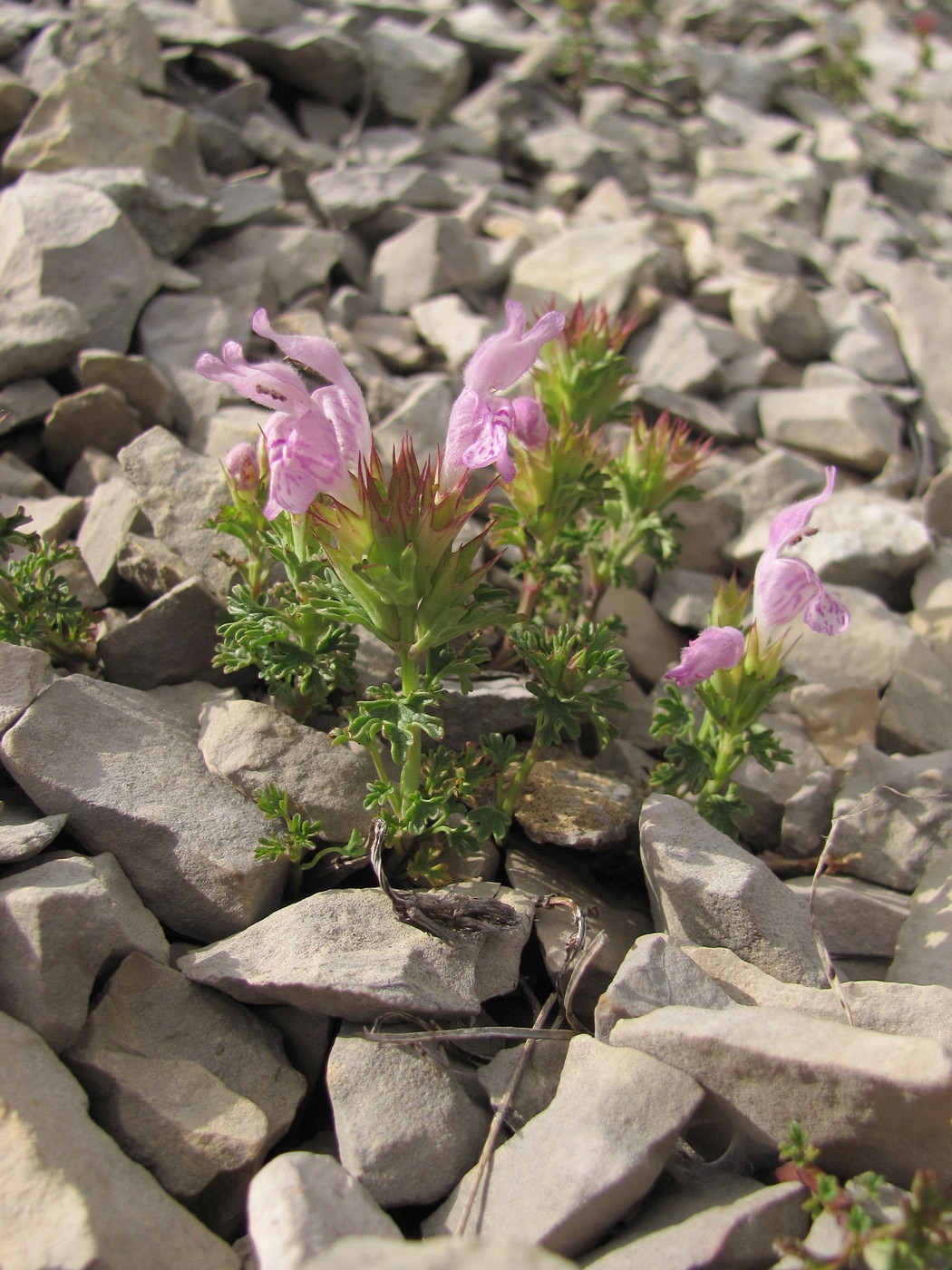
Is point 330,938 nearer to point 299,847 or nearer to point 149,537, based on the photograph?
point 299,847

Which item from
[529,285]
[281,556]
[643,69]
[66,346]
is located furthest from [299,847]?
[643,69]

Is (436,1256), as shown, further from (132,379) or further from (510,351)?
(132,379)

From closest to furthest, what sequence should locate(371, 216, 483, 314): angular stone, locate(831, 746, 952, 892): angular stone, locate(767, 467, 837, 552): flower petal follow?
locate(767, 467, 837, 552): flower petal, locate(831, 746, 952, 892): angular stone, locate(371, 216, 483, 314): angular stone

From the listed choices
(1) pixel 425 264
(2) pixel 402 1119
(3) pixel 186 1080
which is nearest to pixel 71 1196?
(3) pixel 186 1080

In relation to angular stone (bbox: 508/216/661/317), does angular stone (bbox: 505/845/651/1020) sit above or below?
below

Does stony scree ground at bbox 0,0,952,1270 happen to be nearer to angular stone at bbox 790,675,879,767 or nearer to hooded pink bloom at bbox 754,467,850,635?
angular stone at bbox 790,675,879,767

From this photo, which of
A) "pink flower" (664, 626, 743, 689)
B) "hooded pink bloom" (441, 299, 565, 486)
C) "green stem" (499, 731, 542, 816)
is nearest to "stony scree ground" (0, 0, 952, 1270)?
"green stem" (499, 731, 542, 816)

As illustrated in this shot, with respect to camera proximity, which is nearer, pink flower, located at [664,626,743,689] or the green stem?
pink flower, located at [664,626,743,689]

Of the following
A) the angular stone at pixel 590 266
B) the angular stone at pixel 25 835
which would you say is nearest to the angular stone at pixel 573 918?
the angular stone at pixel 25 835
